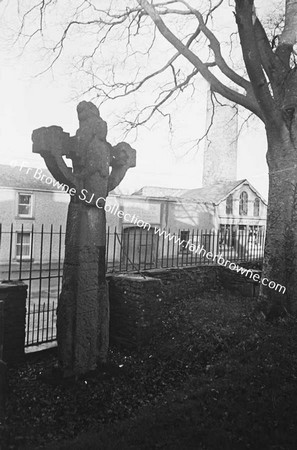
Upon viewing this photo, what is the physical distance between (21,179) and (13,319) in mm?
18102

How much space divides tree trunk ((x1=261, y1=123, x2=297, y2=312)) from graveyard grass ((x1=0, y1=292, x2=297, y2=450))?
641mm

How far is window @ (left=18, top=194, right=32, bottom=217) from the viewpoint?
21.1 meters

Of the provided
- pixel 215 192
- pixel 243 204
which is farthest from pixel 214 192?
pixel 243 204

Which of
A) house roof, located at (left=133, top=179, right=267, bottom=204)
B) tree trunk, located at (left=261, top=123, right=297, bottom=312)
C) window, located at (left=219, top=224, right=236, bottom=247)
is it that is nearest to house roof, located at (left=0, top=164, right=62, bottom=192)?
window, located at (left=219, top=224, right=236, bottom=247)

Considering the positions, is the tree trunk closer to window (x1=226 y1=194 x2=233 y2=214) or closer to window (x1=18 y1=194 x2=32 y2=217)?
window (x1=18 y1=194 x2=32 y2=217)

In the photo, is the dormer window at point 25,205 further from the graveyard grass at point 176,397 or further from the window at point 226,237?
the graveyard grass at point 176,397

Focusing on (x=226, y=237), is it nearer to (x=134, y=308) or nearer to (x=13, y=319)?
(x=134, y=308)

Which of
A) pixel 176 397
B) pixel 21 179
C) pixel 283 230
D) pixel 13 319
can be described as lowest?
pixel 176 397

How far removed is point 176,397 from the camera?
4316 mm

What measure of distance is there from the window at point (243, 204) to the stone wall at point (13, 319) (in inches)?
1026

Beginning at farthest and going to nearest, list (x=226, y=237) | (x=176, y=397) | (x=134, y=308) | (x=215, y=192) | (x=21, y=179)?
(x=215, y=192), (x=21, y=179), (x=226, y=237), (x=134, y=308), (x=176, y=397)

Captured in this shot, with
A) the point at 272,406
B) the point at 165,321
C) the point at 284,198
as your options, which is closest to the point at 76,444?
the point at 272,406

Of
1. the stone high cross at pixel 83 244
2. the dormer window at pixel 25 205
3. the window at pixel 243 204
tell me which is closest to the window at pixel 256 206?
the window at pixel 243 204

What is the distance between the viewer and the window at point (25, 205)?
2106 centimetres
